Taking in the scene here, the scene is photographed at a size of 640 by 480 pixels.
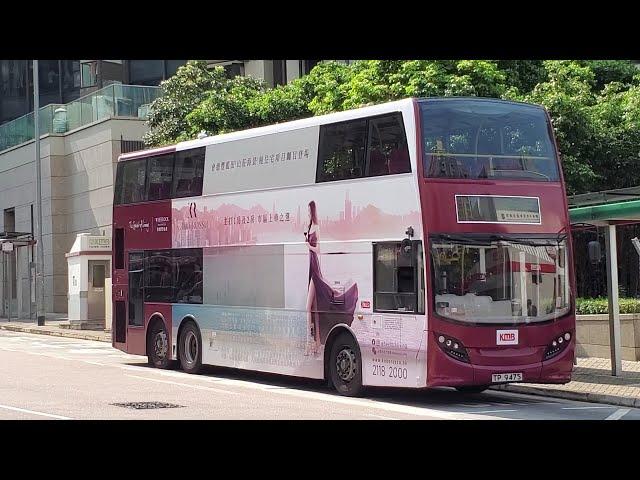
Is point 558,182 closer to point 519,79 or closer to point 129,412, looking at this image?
point 129,412

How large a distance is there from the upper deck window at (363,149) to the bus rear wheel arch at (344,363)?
2.46 meters

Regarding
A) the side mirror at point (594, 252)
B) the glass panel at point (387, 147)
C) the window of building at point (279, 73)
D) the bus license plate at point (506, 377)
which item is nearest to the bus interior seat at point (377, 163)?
the glass panel at point (387, 147)

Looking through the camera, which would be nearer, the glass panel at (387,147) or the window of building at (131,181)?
the glass panel at (387,147)

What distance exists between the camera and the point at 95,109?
1704 inches

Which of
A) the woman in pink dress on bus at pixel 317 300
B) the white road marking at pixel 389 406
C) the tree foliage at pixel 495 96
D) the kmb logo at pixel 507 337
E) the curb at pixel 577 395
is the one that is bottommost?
the curb at pixel 577 395

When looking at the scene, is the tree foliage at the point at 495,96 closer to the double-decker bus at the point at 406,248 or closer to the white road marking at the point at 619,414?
the double-decker bus at the point at 406,248

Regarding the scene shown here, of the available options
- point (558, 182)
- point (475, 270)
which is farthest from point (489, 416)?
point (558, 182)

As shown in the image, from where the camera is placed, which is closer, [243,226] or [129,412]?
[129,412]

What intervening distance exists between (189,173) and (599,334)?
8668mm

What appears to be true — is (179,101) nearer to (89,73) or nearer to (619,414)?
(89,73)

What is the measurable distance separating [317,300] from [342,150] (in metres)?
2.40

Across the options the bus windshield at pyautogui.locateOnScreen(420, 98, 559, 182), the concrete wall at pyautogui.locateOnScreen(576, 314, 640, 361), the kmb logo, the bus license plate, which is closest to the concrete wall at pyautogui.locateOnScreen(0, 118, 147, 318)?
the concrete wall at pyautogui.locateOnScreen(576, 314, 640, 361)

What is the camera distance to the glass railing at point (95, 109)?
42.2 metres
